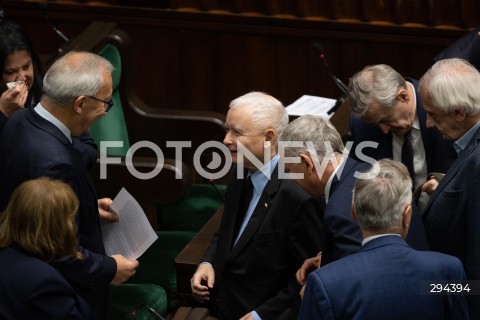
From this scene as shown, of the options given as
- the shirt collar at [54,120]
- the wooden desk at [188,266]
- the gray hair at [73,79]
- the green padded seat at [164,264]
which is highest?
the gray hair at [73,79]

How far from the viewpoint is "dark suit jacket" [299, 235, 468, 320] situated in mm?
2289

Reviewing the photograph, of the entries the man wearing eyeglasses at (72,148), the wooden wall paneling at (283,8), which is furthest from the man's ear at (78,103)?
the wooden wall paneling at (283,8)

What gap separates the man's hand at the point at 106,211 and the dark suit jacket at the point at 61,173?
0.72 ft

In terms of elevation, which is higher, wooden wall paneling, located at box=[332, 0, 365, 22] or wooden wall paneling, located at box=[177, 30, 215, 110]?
wooden wall paneling, located at box=[332, 0, 365, 22]

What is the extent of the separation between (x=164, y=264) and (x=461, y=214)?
1.51 m

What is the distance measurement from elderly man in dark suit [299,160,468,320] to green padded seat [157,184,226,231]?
2108 millimetres

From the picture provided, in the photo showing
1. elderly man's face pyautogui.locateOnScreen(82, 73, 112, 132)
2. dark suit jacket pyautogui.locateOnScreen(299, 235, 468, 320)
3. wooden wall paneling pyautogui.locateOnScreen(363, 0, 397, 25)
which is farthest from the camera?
wooden wall paneling pyautogui.locateOnScreen(363, 0, 397, 25)

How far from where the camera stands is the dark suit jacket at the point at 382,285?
90.1 inches

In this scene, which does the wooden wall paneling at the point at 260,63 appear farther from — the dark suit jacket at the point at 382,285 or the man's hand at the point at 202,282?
the dark suit jacket at the point at 382,285

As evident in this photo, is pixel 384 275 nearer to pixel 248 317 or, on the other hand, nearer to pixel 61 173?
pixel 248 317

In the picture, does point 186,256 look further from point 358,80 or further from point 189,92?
point 189,92

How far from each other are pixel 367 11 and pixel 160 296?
8.61 ft

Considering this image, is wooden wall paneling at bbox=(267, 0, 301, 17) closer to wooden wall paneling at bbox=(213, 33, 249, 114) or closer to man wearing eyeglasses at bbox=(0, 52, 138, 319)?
wooden wall paneling at bbox=(213, 33, 249, 114)

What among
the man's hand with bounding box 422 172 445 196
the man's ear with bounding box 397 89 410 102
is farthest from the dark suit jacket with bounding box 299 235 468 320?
the man's ear with bounding box 397 89 410 102
